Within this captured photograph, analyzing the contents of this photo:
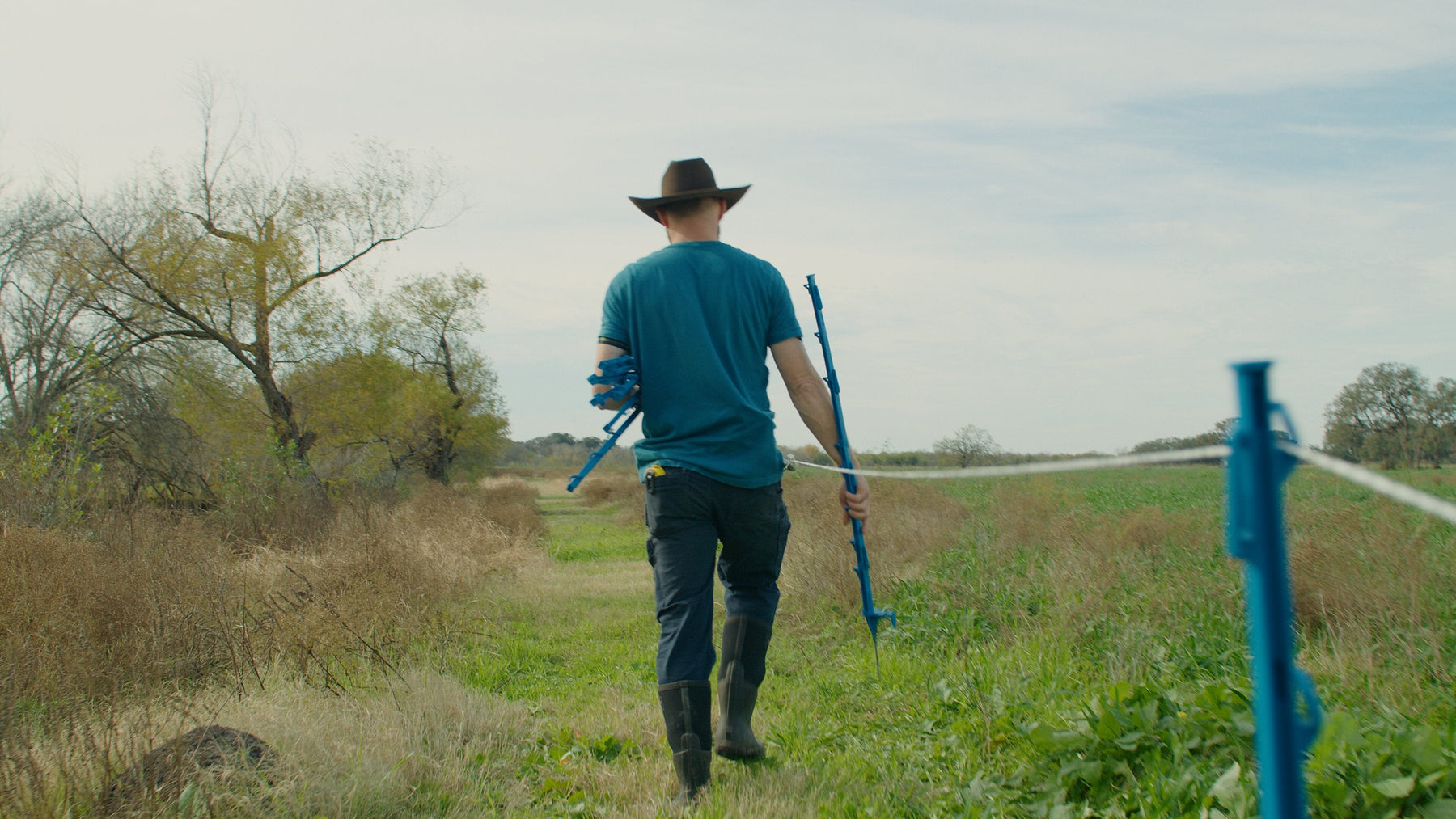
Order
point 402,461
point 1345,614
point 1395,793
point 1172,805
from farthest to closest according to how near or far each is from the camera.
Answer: point 402,461 → point 1345,614 → point 1172,805 → point 1395,793

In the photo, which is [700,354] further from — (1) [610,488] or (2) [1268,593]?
(1) [610,488]

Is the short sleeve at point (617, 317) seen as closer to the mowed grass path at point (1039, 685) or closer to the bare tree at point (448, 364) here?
the mowed grass path at point (1039, 685)

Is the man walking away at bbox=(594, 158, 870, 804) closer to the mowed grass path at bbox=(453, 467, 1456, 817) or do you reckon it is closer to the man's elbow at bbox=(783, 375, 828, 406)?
the man's elbow at bbox=(783, 375, 828, 406)

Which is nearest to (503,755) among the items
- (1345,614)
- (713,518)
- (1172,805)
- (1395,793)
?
(713,518)

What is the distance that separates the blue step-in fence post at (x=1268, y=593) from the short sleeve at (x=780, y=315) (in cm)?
239

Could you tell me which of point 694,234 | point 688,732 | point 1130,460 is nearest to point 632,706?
point 688,732

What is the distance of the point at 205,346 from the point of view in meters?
21.5

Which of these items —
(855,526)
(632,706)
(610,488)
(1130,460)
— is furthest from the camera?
(610,488)

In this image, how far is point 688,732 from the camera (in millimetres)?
A: 3031

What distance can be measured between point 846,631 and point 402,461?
80.3ft

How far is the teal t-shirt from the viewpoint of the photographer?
314cm

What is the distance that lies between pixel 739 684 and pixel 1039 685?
4.87 ft

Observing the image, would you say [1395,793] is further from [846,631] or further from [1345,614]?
[846,631]

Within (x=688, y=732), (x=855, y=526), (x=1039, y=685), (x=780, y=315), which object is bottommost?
(x=1039, y=685)
